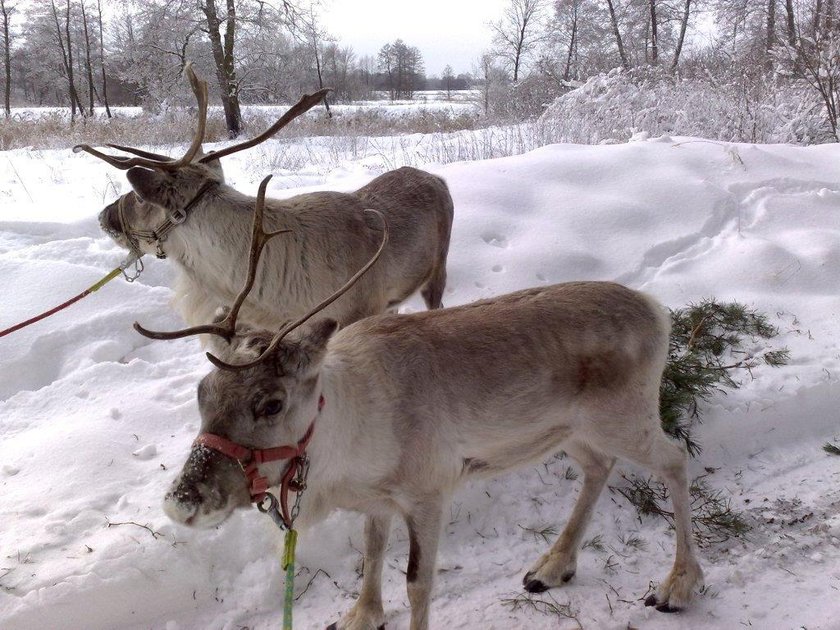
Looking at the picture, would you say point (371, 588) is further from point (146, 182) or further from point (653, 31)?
point (653, 31)

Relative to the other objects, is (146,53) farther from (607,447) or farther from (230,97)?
(607,447)

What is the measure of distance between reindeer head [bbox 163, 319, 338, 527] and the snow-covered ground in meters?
1.30

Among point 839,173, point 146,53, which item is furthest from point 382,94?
point 839,173

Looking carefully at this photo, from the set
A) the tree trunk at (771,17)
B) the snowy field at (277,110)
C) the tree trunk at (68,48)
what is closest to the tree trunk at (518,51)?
the snowy field at (277,110)

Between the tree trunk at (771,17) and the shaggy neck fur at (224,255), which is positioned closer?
the shaggy neck fur at (224,255)

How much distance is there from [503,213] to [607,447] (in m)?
3.95

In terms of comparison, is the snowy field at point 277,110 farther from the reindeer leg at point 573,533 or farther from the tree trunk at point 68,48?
the reindeer leg at point 573,533

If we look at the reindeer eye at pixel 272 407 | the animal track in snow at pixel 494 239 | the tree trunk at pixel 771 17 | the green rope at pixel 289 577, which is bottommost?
the green rope at pixel 289 577

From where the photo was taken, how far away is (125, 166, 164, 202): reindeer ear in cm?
360

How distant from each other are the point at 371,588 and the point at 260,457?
124 cm

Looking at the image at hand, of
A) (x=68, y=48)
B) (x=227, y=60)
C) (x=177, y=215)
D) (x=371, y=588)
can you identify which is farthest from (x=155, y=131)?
(x=68, y=48)

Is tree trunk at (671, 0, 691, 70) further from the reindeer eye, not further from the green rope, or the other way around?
the green rope

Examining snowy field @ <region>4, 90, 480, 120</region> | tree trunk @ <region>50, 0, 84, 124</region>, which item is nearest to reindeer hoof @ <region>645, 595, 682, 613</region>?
snowy field @ <region>4, 90, 480, 120</region>

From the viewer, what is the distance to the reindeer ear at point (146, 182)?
360 cm
